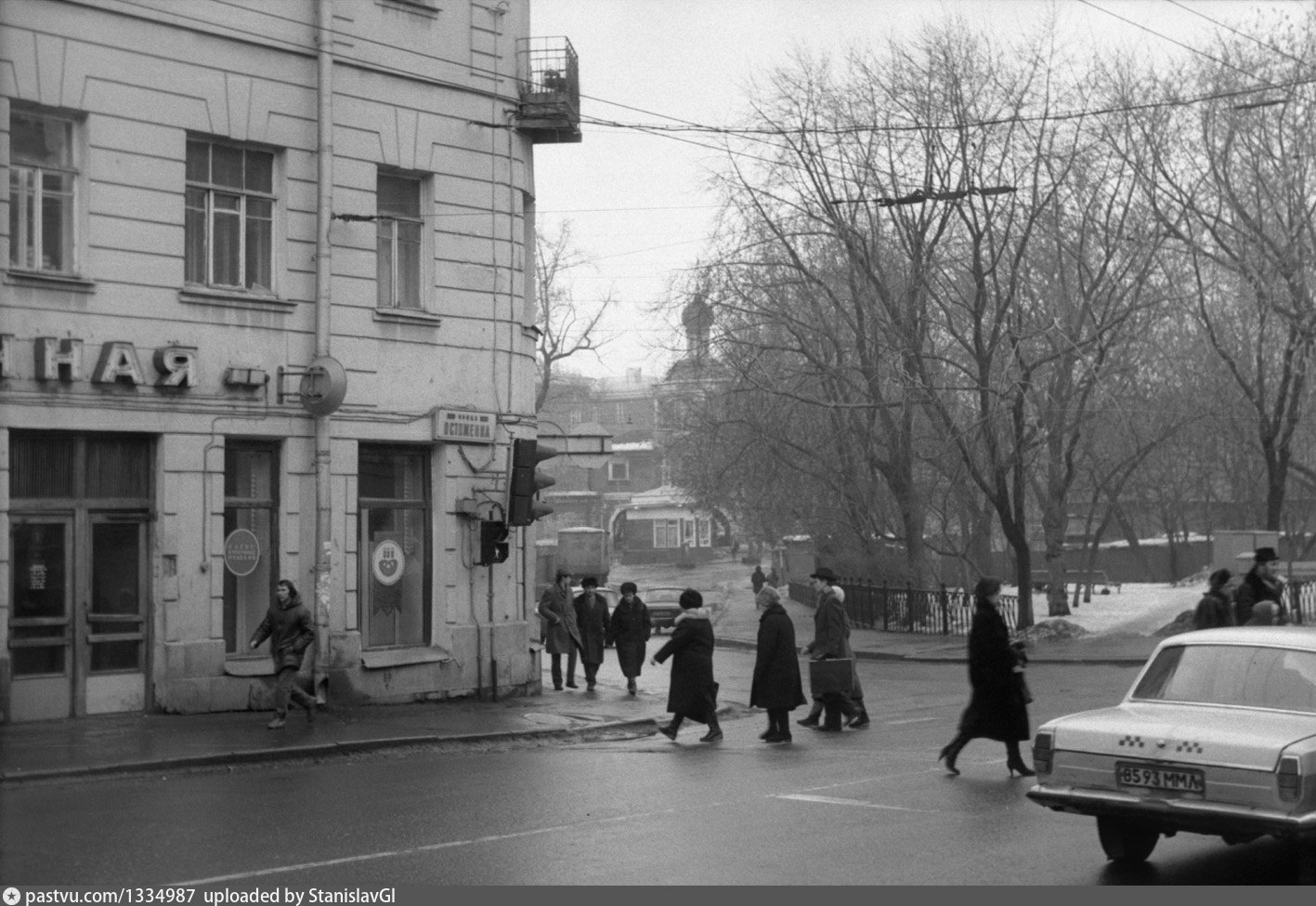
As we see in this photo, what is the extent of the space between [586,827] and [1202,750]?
410cm

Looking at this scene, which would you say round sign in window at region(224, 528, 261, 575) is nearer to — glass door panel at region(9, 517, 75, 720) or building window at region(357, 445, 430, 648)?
building window at region(357, 445, 430, 648)

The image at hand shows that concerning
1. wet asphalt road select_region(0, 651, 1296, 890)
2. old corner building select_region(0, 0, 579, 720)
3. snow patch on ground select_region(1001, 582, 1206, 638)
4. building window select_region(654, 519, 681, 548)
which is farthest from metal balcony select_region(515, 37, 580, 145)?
building window select_region(654, 519, 681, 548)

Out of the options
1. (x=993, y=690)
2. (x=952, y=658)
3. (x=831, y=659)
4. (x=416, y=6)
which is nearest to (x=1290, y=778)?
(x=993, y=690)

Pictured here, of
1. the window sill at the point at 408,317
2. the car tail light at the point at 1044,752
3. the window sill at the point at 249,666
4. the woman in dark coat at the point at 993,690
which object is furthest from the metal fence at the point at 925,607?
→ the car tail light at the point at 1044,752

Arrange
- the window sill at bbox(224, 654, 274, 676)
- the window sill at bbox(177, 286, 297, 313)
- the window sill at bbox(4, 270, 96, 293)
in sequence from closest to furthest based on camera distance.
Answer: the window sill at bbox(4, 270, 96, 293), the window sill at bbox(177, 286, 297, 313), the window sill at bbox(224, 654, 274, 676)

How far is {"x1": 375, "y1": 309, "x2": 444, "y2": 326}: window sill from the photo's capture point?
64.6 ft

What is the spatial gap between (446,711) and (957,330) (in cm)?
2056

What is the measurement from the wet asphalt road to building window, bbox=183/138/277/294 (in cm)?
629

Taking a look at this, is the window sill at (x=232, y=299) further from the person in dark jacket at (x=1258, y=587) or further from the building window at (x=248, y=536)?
the person in dark jacket at (x=1258, y=587)

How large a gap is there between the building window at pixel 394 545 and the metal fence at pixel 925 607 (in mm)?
18066

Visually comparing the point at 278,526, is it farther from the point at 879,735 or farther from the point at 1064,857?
the point at 1064,857

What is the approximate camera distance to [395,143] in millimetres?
20047

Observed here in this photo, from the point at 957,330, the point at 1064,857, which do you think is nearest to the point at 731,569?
the point at 957,330

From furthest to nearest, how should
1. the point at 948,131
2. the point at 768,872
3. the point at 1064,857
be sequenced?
the point at 948,131 < the point at 1064,857 < the point at 768,872
